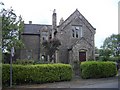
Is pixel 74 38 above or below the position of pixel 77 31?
below

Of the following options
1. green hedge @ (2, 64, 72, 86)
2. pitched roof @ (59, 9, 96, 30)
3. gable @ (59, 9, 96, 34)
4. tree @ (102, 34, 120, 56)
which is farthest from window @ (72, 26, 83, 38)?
tree @ (102, 34, 120, 56)

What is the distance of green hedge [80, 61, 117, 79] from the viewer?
2139 cm

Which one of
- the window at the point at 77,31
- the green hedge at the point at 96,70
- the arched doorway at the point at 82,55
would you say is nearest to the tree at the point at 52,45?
the arched doorway at the point at 82,55

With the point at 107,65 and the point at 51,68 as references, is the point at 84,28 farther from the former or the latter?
the point at 51,68

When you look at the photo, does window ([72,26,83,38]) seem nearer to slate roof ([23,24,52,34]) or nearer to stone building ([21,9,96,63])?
stone building ([21,9,96,63])

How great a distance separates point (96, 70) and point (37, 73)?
6.44m

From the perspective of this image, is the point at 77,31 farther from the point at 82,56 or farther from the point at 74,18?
the point at 82,56

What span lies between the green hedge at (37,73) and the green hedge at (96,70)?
184cm

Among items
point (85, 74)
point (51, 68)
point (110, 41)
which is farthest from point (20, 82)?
point (110, 41)

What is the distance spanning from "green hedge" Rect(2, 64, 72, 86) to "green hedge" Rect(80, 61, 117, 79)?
184 centimetres

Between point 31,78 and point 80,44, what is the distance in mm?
14779

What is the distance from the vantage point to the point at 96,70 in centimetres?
2170

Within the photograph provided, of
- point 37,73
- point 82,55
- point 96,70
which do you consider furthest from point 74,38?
point 37,73

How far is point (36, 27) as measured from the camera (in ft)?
130
